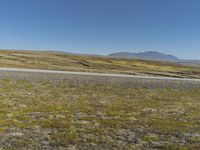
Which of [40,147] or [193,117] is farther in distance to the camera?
[193,117]

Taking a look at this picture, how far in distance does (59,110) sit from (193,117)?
922 cm

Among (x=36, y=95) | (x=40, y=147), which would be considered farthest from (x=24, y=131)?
(x=36, y=95)

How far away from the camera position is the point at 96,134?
38.8ft

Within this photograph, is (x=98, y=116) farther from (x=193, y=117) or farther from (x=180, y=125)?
(x=193, y=117)

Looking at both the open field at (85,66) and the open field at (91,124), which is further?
the open field at (85,66)

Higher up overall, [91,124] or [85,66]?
[85,66]

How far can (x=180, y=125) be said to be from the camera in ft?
47.0

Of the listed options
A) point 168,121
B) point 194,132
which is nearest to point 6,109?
point 168,121

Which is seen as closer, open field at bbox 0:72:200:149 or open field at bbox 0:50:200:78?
open field at bbox 0:72:200:149

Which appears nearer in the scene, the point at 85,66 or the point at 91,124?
the point at 91,124

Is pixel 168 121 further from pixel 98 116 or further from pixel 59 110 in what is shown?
pixel 59 110

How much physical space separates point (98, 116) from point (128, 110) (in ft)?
10.5

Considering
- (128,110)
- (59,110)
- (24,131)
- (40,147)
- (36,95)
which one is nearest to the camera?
(40,147)

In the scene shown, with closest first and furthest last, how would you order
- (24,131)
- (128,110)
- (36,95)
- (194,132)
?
(24,131) → (194,132) → (128,110) → (36,95)
